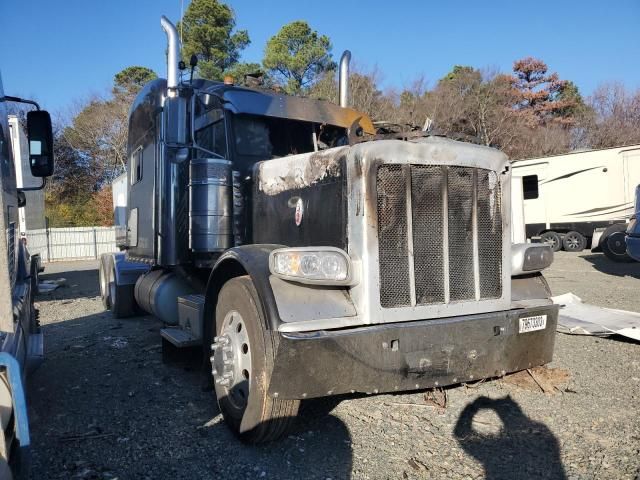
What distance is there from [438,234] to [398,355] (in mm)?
845

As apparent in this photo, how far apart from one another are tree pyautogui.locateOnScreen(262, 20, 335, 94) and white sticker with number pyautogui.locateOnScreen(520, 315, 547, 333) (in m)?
21.7

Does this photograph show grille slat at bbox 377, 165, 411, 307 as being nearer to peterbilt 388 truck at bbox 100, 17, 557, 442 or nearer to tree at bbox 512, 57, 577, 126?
peterbilt 388 truck at bbox 100, 17, 557, 442

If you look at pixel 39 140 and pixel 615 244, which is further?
pixel 615 244

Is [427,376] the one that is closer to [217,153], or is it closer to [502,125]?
[217,153]

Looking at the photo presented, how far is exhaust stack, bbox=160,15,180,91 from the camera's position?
469 cm

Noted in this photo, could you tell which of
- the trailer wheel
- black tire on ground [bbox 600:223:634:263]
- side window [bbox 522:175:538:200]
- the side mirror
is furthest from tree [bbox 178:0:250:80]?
the trailer wheel

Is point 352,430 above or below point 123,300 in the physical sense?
below

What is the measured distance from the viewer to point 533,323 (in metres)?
3.57

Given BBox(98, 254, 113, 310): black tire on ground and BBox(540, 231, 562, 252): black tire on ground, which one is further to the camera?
BBox(540, 231, 562, 252): black tire on ground

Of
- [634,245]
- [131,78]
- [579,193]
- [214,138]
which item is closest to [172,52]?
[214,138]

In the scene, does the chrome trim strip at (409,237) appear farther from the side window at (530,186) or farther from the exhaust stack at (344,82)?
the side window at (530,186)

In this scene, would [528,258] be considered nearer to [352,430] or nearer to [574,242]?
[352,430]

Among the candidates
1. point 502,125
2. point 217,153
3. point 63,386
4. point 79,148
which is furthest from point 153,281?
point 79,148

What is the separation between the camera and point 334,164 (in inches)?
134
